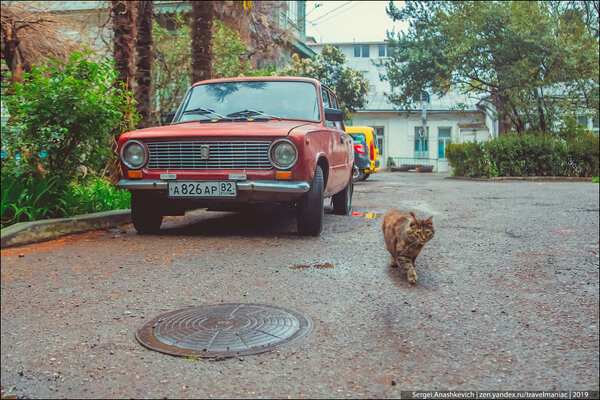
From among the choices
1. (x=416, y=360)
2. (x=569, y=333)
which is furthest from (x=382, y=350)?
(x=569, y=333)

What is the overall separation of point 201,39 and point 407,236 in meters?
8.44

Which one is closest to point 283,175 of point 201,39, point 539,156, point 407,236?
point 407,236

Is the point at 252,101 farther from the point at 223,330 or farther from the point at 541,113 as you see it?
the point at 541,113

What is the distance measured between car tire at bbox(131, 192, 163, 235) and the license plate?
22.1 inches

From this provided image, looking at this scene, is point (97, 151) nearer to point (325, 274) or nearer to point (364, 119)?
point (325, 274)

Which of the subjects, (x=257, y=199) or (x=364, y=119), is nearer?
(x=257, y=199)

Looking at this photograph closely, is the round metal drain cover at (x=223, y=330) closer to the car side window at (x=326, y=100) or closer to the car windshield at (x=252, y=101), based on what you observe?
the car windshield at (x=252, y=101)

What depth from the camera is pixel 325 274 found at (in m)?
4.54

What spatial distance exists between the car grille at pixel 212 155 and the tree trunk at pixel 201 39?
237 inches

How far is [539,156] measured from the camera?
2197 cm

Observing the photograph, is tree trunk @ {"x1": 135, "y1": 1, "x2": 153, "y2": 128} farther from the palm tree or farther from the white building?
the white building

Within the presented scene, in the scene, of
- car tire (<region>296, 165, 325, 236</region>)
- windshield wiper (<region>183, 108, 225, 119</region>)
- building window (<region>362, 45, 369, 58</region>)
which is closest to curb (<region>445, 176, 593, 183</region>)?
windshield wiper (<region>183, 108, 225, 119</region>)

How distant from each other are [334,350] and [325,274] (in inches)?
63.6

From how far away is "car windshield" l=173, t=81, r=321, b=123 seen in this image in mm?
6719
